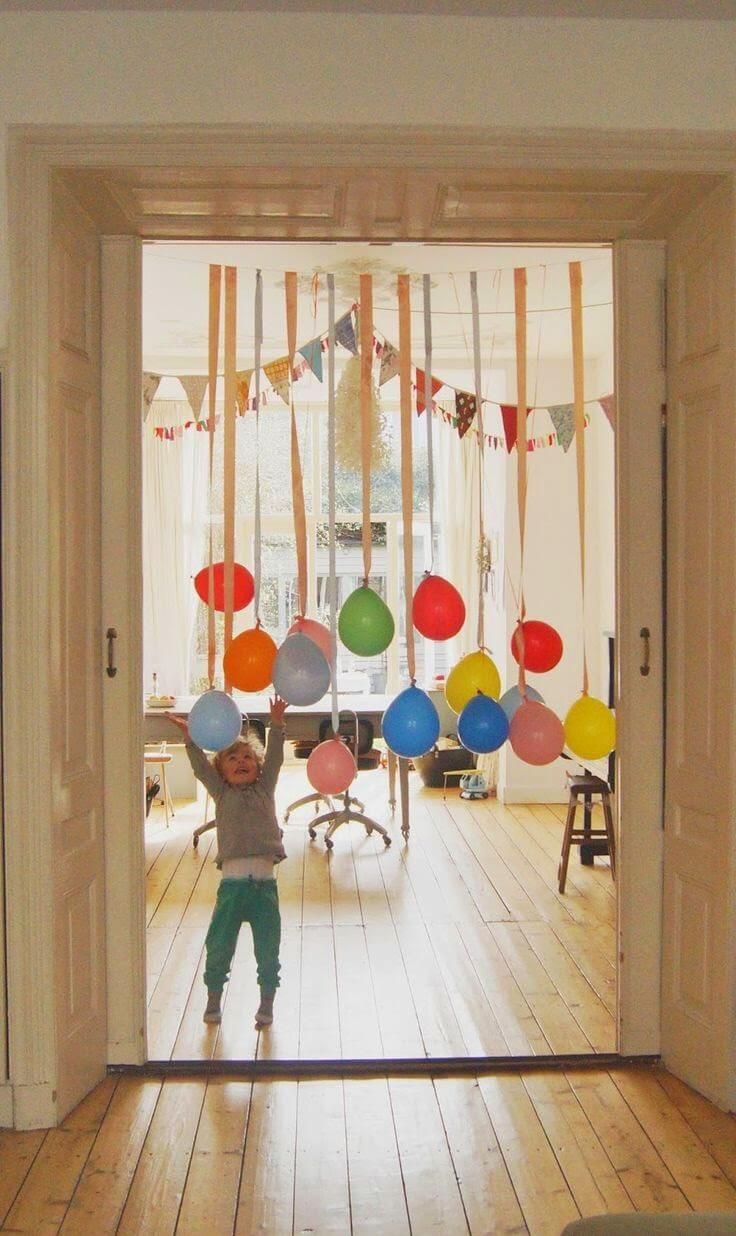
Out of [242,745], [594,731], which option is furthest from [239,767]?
[594,731]

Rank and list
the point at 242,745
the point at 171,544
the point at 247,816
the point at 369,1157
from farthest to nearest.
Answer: the point at 171,544, the point at 242,745, the point at 247,816, the point at 369,1157

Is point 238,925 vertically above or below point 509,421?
below

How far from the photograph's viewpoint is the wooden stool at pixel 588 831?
5.91m

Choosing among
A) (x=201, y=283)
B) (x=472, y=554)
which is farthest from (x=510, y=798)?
(x=201, y=283)

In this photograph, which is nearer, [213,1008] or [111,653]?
[111,653]

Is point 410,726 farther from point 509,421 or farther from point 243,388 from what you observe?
point 509,421

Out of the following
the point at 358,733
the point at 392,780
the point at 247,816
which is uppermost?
the point at 247,816

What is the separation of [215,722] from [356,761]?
11.7 ft

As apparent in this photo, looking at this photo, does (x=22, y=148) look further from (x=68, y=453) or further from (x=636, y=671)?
(x=636, y=671)

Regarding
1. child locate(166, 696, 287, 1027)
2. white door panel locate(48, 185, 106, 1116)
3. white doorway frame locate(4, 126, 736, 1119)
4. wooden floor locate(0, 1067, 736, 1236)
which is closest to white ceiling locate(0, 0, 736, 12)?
white doorway frame locate(4, 126, 736, 1119)

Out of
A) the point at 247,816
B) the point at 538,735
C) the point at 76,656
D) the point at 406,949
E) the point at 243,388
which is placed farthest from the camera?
the point at 243,388

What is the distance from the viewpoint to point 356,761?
7.20 m

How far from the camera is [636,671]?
368cm

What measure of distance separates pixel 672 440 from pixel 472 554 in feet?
18.5
